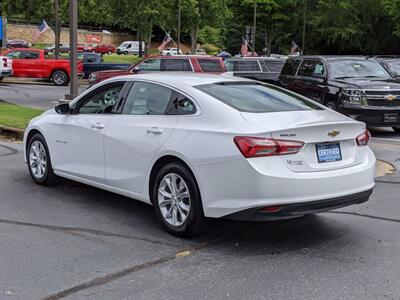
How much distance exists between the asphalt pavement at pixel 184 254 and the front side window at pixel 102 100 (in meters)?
1.06

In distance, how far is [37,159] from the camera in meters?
7.67

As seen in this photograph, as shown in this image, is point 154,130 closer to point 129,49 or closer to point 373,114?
point 373,114

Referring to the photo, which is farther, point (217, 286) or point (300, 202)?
point (300, 202)

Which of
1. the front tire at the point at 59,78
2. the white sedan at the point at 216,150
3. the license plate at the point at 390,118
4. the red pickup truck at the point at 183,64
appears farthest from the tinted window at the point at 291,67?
the front tire at the point at 59,78

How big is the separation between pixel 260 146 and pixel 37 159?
147 inches

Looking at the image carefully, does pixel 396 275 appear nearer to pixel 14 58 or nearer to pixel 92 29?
pixel 14 58

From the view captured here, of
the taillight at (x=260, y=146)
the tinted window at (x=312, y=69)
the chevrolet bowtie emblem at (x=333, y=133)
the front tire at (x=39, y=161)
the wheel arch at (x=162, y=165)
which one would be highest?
the tinted window at (x=312, y=69)

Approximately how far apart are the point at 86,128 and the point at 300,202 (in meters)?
2.75

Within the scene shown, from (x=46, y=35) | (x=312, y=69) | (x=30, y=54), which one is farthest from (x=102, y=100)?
(x=46, y=35)

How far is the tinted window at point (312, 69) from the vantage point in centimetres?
1487

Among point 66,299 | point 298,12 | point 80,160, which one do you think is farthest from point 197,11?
point 66,299

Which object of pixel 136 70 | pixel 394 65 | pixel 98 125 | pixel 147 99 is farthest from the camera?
pixel 136 70

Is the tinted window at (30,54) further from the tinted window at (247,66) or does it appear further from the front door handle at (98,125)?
the front door handle at (98,125)

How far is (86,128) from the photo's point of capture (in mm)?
6660
